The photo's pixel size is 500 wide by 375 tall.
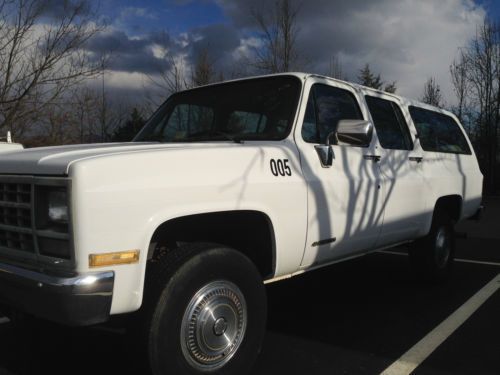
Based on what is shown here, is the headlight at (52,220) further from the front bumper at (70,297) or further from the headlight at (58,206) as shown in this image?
the front bumper at (70,297)

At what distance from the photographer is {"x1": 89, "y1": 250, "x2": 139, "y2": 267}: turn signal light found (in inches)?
90.7

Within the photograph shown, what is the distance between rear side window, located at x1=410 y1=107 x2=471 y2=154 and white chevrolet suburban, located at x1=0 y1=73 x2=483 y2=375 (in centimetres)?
77

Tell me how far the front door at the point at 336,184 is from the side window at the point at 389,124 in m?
0.26

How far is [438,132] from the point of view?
18.4 feet

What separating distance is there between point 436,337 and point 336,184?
1.47 meters

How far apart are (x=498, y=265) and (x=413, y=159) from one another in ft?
9.74

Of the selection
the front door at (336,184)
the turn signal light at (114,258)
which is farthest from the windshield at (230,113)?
the turn signal light at (114,258)

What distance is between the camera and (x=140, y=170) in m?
2.48

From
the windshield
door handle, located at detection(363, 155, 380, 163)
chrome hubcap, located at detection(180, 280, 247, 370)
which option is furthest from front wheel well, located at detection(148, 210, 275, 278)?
door handle, located at detection(363, 155, 380, 163)

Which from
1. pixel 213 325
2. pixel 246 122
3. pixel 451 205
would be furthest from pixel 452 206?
pixel 213 325

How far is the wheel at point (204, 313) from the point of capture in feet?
8.20

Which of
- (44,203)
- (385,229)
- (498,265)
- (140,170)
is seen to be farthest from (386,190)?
(498,265)

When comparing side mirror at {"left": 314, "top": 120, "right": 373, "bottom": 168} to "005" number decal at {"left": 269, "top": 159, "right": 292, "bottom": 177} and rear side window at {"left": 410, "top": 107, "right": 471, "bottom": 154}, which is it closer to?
"005" number decal at {"left": 269, "top": 159, "right": 292, "bottom": 177}

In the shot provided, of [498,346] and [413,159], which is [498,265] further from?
[498,346]
